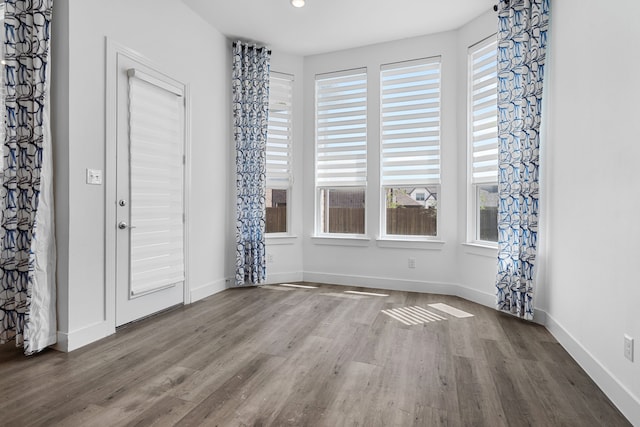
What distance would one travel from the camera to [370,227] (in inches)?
182

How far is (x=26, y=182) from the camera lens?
8.27ft

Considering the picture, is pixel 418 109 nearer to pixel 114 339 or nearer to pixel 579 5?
pixel 579 5

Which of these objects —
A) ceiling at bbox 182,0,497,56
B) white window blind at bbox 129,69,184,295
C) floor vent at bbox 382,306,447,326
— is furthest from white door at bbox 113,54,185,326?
floor vent at bbox 382,306,447,326

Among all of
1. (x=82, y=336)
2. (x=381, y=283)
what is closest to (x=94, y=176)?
(x=82, y=336)

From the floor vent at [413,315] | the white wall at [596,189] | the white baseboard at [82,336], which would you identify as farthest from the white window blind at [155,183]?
the white wall at [596,189]

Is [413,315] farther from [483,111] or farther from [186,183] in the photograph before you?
[186,183]

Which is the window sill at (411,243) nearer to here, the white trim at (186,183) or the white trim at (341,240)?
the white trim at (341,240)

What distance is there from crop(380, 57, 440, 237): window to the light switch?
3.17 metres

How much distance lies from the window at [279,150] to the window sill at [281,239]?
0.11 metres

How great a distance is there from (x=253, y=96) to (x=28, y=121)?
96.7 inches

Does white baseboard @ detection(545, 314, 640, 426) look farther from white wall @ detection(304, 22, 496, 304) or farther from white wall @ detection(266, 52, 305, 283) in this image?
white wall @ detection(266, 52, 305, 283)

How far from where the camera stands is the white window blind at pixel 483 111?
3725 mm

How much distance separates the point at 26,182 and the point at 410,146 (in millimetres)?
3866

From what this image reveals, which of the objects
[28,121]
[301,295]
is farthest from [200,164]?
[301,295]
